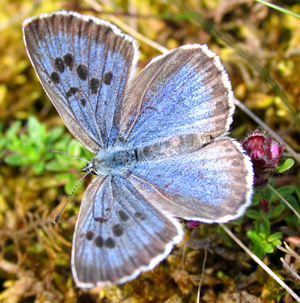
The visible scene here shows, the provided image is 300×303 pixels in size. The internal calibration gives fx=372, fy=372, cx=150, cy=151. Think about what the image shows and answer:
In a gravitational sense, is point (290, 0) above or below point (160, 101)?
below

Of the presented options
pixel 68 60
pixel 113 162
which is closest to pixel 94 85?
pixel 68 60

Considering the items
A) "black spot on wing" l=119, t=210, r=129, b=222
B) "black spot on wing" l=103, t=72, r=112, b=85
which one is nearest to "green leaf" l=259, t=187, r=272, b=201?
"black spot on wing" l=119, t=210, r=129, b=222

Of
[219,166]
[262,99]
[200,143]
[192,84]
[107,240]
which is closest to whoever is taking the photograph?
[107,240]

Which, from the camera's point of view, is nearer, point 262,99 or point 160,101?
point 160,101

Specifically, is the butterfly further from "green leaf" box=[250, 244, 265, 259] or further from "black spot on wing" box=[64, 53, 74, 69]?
"green leaf" box=[250, 244, 265, 259]

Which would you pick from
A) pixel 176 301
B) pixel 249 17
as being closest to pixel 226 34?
pixel 249 17

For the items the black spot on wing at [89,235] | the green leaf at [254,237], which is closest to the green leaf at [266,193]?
the green leaf at [254,237]

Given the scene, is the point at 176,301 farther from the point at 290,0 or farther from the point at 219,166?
the point at 290,0
